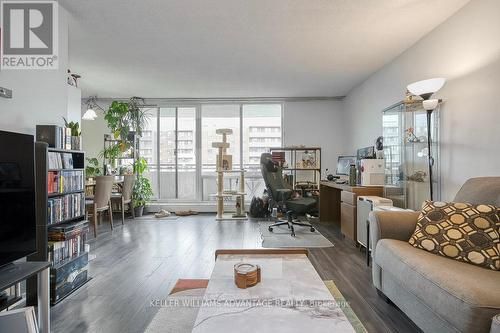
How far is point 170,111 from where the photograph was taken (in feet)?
19.2

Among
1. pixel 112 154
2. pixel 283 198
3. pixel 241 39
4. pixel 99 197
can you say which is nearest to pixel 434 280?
pixel 283 198

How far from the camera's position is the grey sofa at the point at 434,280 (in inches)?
43.6

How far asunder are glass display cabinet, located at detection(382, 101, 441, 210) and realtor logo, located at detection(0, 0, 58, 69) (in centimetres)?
363

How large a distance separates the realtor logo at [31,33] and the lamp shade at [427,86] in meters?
3.37

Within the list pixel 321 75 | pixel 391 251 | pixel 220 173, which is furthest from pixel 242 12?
pixel 220 173

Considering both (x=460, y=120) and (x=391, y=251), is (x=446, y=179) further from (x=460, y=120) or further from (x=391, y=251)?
(x=391, y=251)

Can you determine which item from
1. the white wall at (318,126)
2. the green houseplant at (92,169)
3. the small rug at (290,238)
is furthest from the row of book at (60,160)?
the white wall at (318,126)

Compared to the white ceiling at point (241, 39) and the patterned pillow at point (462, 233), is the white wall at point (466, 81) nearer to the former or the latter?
the white ceiling at point (241, 39)

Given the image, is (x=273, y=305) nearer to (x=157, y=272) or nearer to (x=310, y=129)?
(x=157, y=272)

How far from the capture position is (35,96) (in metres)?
2.14

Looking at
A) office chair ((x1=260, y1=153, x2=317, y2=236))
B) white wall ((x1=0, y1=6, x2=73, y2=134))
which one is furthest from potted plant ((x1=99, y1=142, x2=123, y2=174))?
office chair ((x1=260, y1=153, x2=317, y2=236))

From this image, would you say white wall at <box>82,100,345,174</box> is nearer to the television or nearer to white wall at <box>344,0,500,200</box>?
white wall at <box>344,0,500,200</box>

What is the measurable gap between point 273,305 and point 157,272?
1.72 metres

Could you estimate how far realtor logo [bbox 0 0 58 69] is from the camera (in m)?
2.34
